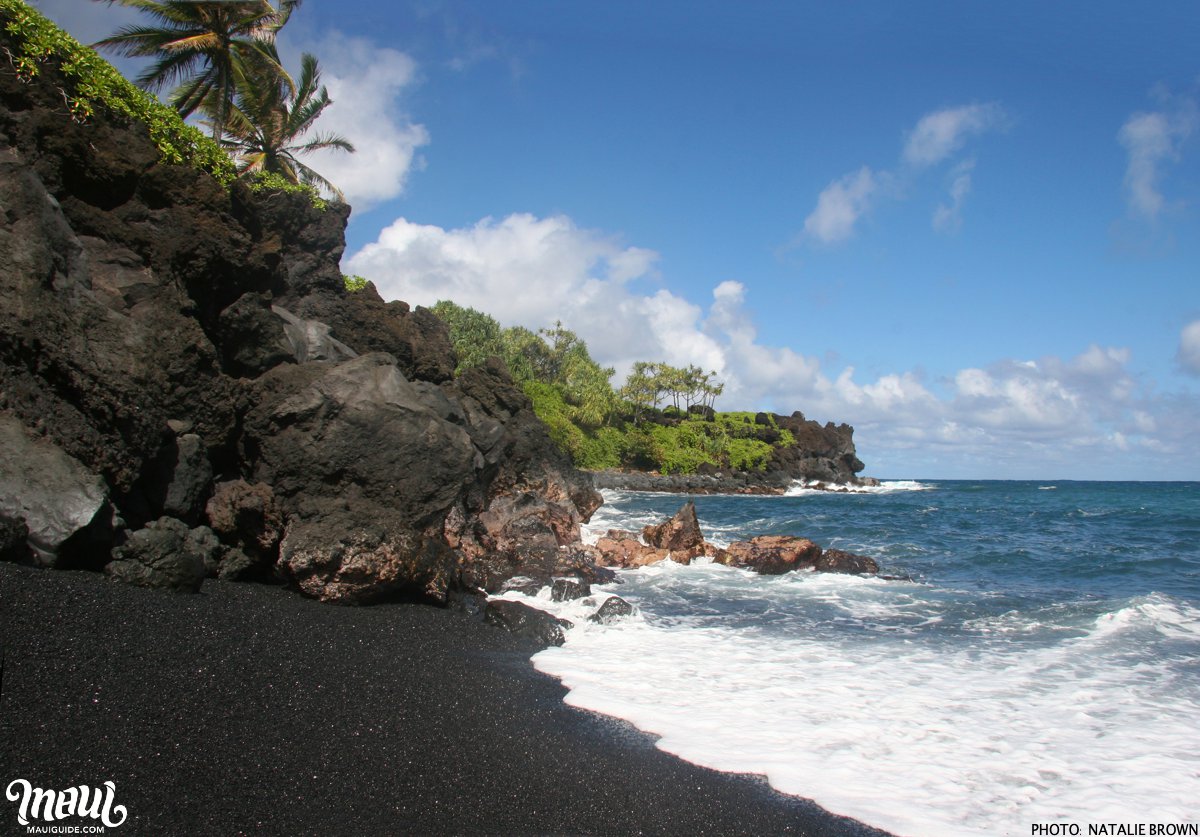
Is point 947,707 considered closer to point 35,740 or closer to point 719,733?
point 719,733

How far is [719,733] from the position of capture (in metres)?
7.30

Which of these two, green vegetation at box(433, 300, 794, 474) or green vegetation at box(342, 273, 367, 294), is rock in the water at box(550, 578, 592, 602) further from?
green vegetation at box(433, 300, 794, 474)

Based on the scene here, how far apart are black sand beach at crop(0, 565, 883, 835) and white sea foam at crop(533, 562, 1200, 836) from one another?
77 cm

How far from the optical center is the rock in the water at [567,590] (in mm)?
13398

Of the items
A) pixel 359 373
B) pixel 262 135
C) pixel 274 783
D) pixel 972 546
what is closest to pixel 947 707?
pixel 274 783

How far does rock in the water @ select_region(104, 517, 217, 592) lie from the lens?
25.7 feet

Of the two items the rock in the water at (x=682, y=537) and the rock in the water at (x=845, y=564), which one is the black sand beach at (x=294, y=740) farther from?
the rock in the water at (x=682, y=537)

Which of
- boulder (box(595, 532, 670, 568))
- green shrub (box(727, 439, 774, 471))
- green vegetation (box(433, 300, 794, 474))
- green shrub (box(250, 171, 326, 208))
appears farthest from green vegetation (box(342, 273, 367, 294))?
green shrub (box(727, 439, 774, 471))

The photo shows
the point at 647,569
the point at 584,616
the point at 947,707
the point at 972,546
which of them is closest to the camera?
the point at 947,707

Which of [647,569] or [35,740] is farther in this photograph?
[647,569]

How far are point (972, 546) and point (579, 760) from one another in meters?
22.8

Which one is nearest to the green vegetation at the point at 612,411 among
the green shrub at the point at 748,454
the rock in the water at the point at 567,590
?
the green shrub at the point at 748,454

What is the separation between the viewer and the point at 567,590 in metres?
13.5

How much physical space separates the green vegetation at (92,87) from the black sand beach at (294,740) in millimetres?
8109
